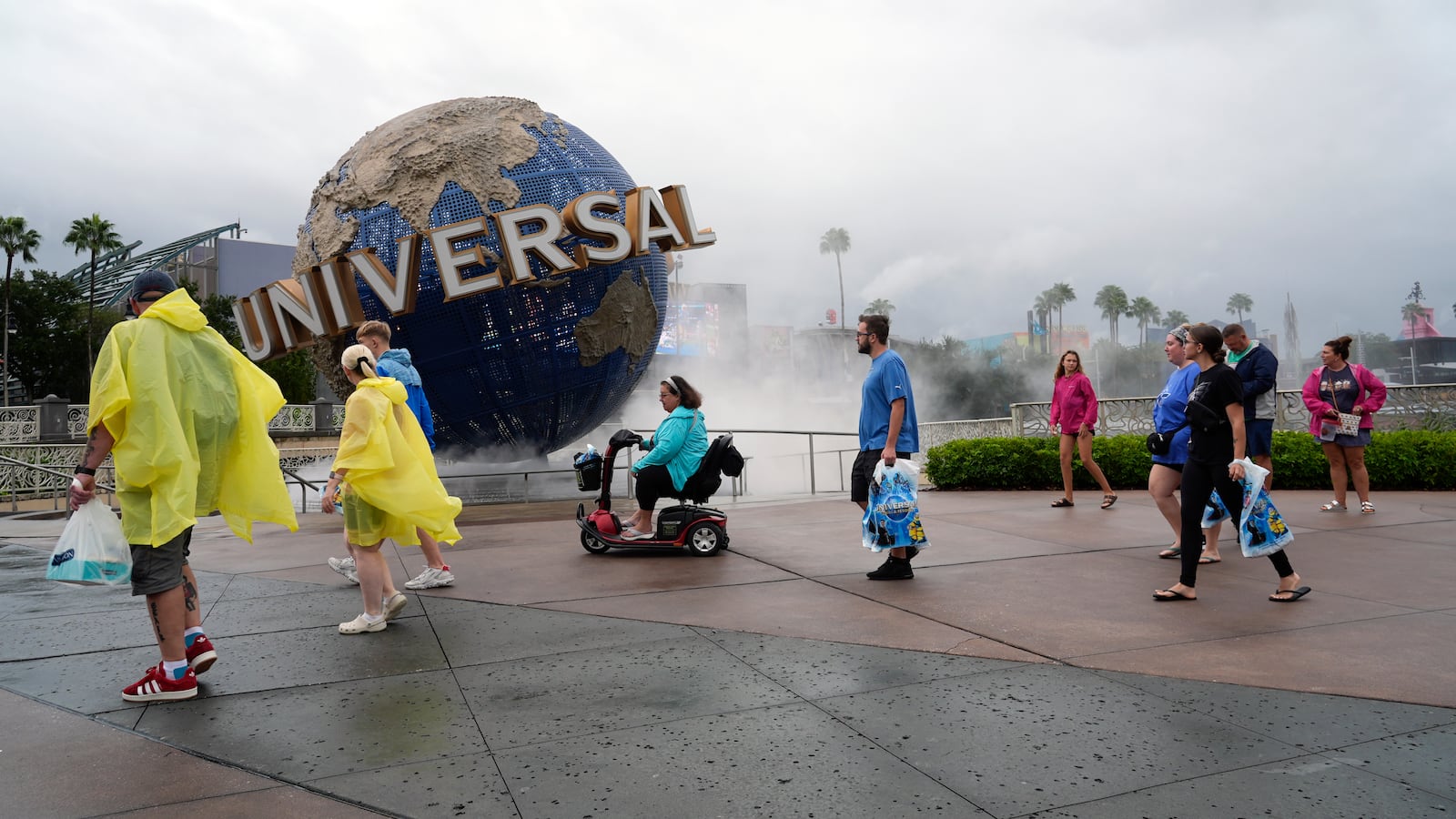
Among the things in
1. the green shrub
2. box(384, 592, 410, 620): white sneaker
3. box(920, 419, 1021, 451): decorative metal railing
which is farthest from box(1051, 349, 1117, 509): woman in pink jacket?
box(920, 419, 1021, 451): decorative metal railing

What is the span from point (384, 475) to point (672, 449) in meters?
2.29

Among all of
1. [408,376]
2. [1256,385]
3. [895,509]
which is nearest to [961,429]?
[1256,385]

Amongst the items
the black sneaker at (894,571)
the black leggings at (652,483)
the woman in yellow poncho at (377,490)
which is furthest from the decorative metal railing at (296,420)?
the black sneaker at (894,571)

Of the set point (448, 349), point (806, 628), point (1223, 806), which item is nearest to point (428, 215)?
point (448, 349)

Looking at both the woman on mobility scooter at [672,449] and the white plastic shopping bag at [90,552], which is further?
the woman on mobility scooter at [672,449]

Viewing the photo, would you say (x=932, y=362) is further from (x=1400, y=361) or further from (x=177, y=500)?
(x=177, y=500)

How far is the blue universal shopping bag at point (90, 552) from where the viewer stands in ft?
11.3

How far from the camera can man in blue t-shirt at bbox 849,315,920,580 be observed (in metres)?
5.31

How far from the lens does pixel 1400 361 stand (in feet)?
232

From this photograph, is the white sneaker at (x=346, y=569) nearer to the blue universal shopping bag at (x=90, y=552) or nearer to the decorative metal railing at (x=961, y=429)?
the blue universal shopping bag at (x=90, y=552)

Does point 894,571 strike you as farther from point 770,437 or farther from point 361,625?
point 770,437

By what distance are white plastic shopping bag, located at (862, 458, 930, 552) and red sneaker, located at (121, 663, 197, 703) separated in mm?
3413

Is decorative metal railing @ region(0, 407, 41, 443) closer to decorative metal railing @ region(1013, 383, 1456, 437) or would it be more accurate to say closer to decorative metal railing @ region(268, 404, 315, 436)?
decorative metal railing @ region(268, 404, 315, 436)

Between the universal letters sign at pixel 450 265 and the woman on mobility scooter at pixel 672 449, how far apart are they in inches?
156
